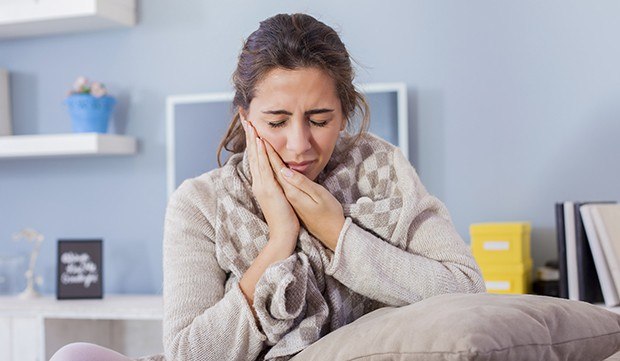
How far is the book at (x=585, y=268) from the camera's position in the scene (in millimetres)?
2943

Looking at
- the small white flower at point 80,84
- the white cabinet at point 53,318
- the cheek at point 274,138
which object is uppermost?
the small white flower at point 80,84

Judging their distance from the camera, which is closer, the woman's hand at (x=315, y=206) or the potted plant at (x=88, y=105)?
the woman's hand at (x=315, y=206)

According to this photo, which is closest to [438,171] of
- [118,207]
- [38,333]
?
[118,207]

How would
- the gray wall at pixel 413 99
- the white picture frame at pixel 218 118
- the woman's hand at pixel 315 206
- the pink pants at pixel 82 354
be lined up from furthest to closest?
the white picture frame at pixel 218 118 < the gray wall at pixel 413 99 < the woman's hand at pixel 315 206 < the pink pants at pixel 82 354

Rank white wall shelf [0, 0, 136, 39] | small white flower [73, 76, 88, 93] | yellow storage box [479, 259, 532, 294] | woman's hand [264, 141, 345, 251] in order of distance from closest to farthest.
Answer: woman's hand [264, 141, 345, 251] → yellow storage box [479, 259, 532, 294] → white wall shelf [0, 0, 136, 39] → small white flower [73, 76, 88, 93]

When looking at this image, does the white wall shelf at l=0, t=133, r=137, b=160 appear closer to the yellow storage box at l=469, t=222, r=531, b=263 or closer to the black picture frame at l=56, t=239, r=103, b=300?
the black picture frame at l=56, t=239, r=103, b=300

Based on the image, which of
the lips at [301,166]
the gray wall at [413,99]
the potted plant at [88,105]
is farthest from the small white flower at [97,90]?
the lips at [301,166]

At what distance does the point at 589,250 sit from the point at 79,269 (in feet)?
6.06

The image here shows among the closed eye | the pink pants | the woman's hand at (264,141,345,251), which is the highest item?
the closed eye

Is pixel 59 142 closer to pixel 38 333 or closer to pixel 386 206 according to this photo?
pixel 38 333

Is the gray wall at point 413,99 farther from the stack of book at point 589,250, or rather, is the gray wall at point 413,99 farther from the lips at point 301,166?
the lips at point 301,166

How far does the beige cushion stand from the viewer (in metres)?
0.97

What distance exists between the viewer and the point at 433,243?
159 centimetres

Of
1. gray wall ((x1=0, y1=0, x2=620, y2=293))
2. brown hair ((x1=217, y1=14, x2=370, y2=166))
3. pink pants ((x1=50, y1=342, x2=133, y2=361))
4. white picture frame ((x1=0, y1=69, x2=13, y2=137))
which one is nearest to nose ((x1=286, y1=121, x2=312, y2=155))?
brown hair ((x1=217, y1=14, x2=370, y2=166))
